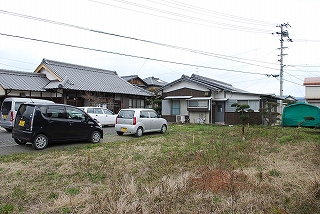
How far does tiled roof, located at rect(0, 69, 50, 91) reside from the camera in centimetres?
1628

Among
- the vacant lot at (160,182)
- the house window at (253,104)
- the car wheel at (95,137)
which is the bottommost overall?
the vacant lot at (160,182)

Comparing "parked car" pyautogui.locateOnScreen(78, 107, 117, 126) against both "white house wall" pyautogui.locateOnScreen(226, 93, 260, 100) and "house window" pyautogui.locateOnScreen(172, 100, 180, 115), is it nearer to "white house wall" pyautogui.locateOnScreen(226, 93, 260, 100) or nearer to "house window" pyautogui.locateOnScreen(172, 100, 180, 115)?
"house window" pyautogui.locateOnScreen(172, 100, 180, 115)

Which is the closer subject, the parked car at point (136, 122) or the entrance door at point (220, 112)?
the parked car at point (136, 122)

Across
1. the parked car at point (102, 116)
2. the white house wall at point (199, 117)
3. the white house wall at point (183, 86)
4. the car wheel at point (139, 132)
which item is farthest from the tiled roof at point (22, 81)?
the white house wall at point (199, 117)

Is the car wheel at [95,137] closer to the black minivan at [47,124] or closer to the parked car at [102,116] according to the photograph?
the black minivan at [47,124]

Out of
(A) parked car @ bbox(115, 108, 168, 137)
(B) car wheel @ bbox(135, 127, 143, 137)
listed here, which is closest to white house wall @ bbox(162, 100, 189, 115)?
(A) parked car @ bbox(115, 108, 168, 137)

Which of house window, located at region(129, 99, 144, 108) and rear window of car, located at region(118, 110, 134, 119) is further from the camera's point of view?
house window, located at region(129, 99, 144, 108)

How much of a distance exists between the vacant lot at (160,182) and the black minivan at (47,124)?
2.48 feet

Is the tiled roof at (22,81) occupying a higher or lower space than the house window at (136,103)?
higher

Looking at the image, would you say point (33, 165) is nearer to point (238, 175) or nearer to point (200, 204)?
point (200, 204)

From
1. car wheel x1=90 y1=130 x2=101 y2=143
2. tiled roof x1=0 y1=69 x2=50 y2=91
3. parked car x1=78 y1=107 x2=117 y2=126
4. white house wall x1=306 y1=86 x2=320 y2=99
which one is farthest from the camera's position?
tiled roof x1=0 y1=69 x2=50 y2=91

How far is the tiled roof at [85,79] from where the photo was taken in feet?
60.0

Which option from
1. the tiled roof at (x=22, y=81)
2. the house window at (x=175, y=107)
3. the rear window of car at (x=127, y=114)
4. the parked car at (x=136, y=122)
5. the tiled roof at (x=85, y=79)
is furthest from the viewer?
the house window at (x=175, y=107)

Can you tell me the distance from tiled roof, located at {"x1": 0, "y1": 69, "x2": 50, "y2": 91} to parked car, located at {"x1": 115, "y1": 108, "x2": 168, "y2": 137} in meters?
9.87
